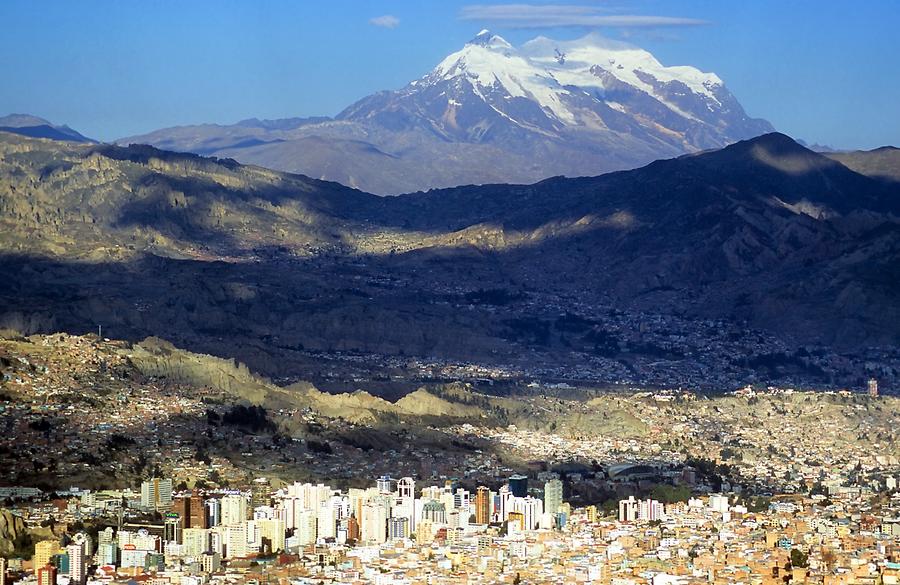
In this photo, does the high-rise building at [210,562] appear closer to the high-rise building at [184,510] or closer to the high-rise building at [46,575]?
the high-rise building at [184,510]

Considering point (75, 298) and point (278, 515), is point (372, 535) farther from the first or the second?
point (75, 298)

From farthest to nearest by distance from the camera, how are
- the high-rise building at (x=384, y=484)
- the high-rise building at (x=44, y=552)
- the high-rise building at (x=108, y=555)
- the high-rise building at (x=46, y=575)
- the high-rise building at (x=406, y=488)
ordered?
the high-rise building at (x=384, y=484), the high-rise building at (x=406, y=488), the high-rise building at (x=108, y=555), the high-rise building at (x=44, y=552), the high-rise building at (x=46, y=575)

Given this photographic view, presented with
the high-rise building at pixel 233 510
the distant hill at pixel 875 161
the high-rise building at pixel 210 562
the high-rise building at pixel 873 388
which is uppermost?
the distant hill at pixel 875 161

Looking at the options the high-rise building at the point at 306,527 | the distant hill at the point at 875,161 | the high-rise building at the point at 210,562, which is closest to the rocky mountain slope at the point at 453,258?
the distant hill at the point at 875,161

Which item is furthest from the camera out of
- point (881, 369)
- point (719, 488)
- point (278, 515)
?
point (881, 369)

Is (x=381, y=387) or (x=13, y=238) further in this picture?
(x=13, y=238)

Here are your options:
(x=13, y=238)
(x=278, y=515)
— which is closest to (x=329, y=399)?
(x=278, y=515)

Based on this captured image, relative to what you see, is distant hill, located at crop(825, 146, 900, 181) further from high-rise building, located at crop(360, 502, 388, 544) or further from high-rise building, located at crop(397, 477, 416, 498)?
high-rise building, located at crop(360, 502, 388, 544)

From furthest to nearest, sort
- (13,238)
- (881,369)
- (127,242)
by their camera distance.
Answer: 1. (127,242)
2. (13,238)
3. (881,369)
